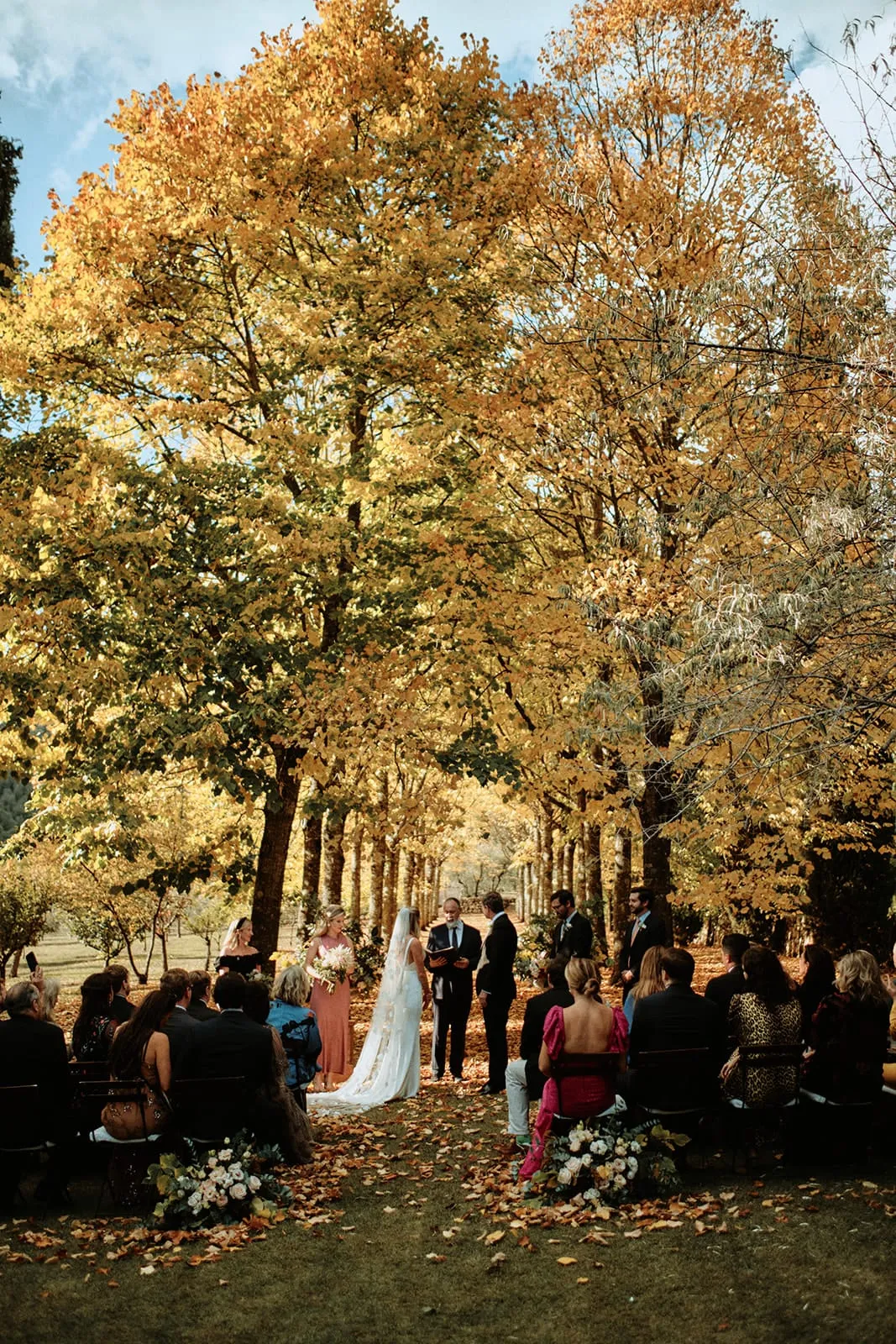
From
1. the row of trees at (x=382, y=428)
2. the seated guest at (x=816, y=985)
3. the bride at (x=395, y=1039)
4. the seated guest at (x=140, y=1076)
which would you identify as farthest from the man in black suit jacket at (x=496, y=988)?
the seated guest at (x=140, y=1076)

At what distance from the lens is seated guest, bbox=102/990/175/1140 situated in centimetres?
699

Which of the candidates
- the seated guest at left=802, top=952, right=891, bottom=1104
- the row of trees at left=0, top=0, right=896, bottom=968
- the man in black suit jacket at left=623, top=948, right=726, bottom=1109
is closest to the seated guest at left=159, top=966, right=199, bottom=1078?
the man in black suit jacket at left=623, top=948, right=726, bottom=1109

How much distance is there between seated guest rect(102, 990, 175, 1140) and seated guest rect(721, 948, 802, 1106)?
3.67 meters

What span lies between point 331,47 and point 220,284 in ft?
10.8

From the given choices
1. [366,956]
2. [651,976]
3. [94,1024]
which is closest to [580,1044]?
[651,976]

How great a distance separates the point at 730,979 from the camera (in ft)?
27.5

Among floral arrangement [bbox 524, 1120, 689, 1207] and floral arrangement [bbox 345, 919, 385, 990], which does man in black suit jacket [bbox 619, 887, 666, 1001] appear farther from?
floral arrangement [bbox 345, 919, 385, 990]

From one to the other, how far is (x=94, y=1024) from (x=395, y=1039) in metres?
3.89

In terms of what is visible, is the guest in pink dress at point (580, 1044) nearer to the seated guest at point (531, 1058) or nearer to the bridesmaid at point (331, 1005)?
the seated guest at point (531, 1058)

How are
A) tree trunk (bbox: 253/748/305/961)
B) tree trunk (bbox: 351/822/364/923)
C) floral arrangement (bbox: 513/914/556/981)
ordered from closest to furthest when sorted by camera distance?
tree trunk (bbox: 253/748/305/961) < floral arrangement (bbox: 513/914/556/981) < tree trunk (bbox: 351/822/364/923)

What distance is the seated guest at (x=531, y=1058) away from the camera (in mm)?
7504

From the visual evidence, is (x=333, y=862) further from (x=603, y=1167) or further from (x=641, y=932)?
(x=603, y=1167)

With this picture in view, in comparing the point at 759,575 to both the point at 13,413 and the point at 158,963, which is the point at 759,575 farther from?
the point at 158,963

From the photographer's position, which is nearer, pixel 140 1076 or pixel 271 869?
pixel 140 1076
